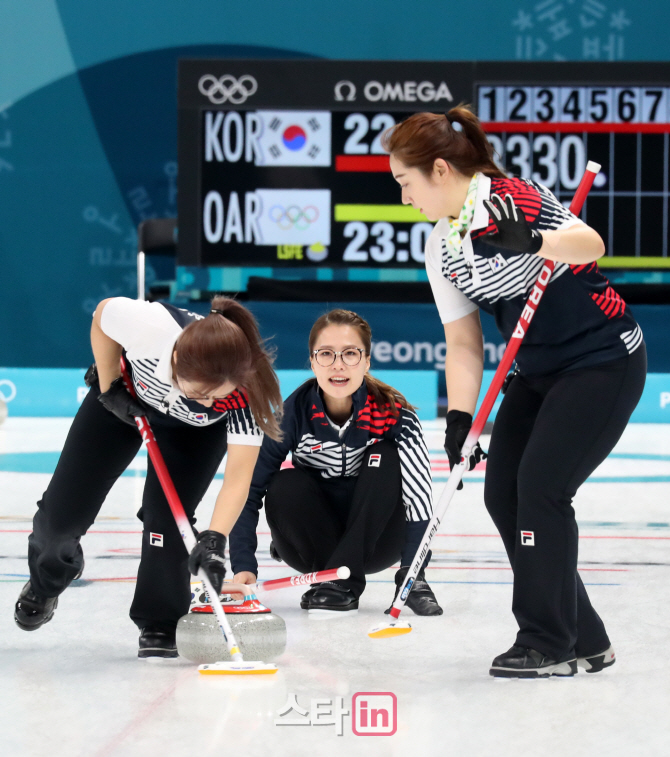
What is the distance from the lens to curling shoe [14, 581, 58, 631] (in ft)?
8.04

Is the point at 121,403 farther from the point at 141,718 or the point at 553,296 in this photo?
the point at 553,296

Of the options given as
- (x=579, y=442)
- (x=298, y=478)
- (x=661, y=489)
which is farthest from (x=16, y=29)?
(x=579, y=442)

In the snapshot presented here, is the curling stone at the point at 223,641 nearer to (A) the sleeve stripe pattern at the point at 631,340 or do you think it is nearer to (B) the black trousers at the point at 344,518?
(B) the black trousers at the point at 344,518

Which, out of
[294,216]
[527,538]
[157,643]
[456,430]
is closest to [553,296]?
[456,430]

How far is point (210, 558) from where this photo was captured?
2.10m

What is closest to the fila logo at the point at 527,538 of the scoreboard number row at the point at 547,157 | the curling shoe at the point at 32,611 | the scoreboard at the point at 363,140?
the curling shoe at the point at 32,611

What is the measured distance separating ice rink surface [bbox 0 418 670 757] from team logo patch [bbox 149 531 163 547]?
24 cm

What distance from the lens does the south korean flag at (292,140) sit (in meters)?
7.79

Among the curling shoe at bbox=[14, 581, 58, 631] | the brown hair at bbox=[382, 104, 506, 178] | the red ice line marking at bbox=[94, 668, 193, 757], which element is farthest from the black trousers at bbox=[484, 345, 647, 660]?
the curling shoe at bbox=[14, 581, 58, 631]

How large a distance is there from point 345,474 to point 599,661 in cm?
96

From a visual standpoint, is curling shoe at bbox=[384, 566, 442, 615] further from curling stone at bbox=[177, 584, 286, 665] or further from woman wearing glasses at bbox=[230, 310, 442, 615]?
curling stone at bbox=[177, 584, 286, 665]

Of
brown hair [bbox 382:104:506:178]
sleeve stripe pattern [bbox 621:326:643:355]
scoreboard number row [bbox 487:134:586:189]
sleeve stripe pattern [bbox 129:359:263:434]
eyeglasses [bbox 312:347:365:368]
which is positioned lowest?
sleeve stripe pattern [bbox 129:359:263:434]

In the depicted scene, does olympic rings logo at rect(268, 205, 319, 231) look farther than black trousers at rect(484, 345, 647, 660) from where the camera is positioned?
Yes

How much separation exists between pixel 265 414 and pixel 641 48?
30.7 ft
